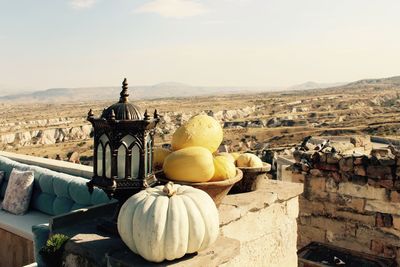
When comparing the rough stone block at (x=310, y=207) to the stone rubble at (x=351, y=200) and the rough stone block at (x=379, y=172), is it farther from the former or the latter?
the rough stone block at (x=379, y=172)

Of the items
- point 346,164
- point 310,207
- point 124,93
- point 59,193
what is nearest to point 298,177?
point 310,207

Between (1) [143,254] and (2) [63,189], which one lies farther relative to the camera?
(2) [63,189]

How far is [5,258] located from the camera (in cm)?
496

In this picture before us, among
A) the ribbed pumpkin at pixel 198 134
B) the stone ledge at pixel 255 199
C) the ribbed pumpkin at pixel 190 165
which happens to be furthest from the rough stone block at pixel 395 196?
the ribbed pumpkin at pixel 190 165

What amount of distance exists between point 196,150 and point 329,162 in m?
2.64

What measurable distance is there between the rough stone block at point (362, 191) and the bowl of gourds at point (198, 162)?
2.28 m

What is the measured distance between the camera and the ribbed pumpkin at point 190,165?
109 inches

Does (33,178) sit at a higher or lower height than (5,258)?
higher

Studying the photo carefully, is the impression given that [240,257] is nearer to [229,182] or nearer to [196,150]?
[229,182]

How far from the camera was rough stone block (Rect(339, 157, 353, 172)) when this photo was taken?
488cm

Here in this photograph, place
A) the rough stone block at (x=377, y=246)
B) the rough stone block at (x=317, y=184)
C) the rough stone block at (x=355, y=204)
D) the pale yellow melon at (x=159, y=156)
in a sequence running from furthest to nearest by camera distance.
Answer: the rough stone block at (x=317, y=184) < the rough stone block at (x=355, y=204) < the rough stone block at (x=377, y=246) < the pale yellow melon at (x=159, y=156)

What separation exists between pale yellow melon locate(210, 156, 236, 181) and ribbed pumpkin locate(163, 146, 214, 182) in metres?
0.09

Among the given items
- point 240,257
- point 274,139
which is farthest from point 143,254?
point 274,139

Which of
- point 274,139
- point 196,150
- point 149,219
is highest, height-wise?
point 196,150
